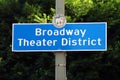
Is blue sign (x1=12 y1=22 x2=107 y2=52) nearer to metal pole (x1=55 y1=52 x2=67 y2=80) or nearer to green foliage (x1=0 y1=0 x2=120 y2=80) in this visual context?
metal pole (x1=55 y1=52 x2=67 y2=80)

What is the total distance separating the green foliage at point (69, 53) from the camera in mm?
10219

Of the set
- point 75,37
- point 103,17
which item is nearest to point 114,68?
point 103,17

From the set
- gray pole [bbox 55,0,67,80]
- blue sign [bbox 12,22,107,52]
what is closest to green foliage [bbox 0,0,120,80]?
blue sign [bbox 12,22,107,52]

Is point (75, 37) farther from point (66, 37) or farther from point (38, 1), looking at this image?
point (38, 1)

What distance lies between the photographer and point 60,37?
405 centimetres

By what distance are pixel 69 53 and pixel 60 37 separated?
6.59 metres

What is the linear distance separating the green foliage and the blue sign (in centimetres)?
595

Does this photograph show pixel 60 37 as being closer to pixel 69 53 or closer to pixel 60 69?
pixel 60 69

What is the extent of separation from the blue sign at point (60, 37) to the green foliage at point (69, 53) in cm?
595

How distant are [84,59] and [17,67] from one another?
6.06 ft

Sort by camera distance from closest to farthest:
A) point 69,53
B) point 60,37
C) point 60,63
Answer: point 60,63 → point 60,37 → point 69,53

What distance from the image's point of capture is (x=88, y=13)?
11.3 meters

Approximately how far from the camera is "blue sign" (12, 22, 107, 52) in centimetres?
404

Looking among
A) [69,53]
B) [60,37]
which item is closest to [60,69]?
[60,37]
